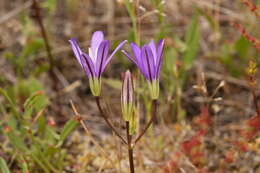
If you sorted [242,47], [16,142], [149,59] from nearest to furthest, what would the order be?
[149,59] → [16,142] → [242,47]

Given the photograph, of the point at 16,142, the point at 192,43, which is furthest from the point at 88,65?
the point at 192,43

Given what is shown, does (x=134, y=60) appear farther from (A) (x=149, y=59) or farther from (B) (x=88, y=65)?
(B) (x=88, y=65)

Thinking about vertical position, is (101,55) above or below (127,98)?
above

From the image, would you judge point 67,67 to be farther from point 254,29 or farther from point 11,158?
point 254,29

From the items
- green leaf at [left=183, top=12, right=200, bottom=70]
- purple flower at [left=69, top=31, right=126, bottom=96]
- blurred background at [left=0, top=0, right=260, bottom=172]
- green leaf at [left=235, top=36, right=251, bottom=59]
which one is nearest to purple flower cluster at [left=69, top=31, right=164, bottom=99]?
purple flower at [left=69, top=31, right=126, bottom=96]

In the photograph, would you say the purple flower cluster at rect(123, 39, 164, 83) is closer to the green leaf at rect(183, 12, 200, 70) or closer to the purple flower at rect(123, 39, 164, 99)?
the purple flower at rect(123, 39, 164, 99)

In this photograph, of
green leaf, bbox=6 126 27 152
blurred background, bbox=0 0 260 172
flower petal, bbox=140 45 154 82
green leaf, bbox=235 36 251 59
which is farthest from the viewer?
→ green leaf, bbox=235 36 251 59
